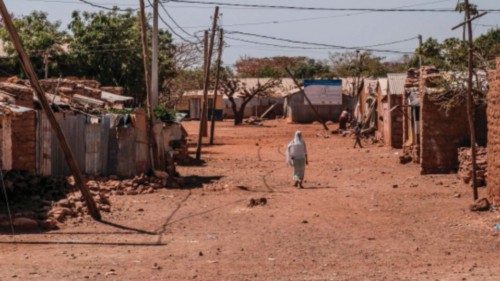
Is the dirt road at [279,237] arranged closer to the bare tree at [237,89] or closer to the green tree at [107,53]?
the green tree at [107,53]

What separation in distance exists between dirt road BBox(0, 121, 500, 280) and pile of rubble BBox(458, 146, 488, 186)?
307mm

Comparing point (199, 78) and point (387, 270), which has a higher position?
point (199, 78)

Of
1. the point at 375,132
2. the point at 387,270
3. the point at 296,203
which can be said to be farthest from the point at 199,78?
the point at 387,270

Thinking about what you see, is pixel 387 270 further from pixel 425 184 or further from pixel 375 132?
pixel 375 132

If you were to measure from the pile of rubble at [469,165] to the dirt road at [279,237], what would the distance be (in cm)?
31

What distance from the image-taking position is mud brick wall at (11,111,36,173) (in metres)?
16.6

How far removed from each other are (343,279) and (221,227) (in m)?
4.60

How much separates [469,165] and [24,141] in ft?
31.9

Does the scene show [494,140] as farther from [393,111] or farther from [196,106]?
[196,106]

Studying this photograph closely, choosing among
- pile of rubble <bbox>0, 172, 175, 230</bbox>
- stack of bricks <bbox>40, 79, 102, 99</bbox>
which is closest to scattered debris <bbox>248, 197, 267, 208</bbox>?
pile of rubble <bbox>0, 172, 175, 230</bbox>

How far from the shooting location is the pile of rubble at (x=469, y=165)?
725 inches

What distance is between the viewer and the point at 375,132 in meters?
38.5

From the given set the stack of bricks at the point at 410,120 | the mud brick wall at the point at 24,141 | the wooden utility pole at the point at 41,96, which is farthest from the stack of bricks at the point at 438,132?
the wooden utility pole at the point at 41,96

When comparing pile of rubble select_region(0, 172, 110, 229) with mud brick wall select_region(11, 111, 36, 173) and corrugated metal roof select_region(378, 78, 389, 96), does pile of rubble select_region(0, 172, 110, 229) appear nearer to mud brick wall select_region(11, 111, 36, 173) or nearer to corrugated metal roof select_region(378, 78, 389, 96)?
mud brick wall select_region(11, 111, 36, 173)
